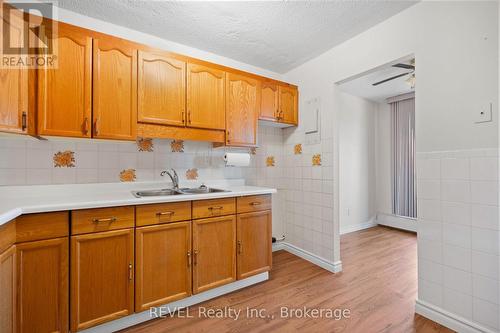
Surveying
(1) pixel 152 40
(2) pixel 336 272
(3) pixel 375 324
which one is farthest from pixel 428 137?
(1) pixel 152 40

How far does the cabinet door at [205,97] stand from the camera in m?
1.97

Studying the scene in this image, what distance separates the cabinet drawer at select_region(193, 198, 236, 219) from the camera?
1.75m

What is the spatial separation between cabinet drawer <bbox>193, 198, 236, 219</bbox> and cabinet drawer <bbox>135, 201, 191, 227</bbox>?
2.6 inches

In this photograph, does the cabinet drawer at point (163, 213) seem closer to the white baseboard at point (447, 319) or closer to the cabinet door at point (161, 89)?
the cabinet door at point (161, 89)

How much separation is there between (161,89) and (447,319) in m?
2.68

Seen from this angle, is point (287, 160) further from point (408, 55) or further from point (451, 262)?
point (451, 262)

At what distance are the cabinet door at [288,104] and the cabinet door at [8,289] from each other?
239cm

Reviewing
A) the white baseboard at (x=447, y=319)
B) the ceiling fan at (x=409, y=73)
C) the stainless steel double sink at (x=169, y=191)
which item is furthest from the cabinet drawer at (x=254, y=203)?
the ceiling fan at (x=409, y=73)

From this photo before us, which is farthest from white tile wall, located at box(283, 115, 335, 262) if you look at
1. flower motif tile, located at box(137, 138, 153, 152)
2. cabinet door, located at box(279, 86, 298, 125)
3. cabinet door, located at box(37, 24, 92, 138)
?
cabinet door, located at box(37, 24, 92, 138)

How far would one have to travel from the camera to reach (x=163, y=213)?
5.22 feet

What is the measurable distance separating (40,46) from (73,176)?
0.92 meters

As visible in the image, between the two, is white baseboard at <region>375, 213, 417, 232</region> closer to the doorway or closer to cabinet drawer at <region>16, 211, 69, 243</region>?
the doorway

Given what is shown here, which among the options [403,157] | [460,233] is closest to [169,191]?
[460,233]

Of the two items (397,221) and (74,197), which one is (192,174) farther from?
(397,221)
